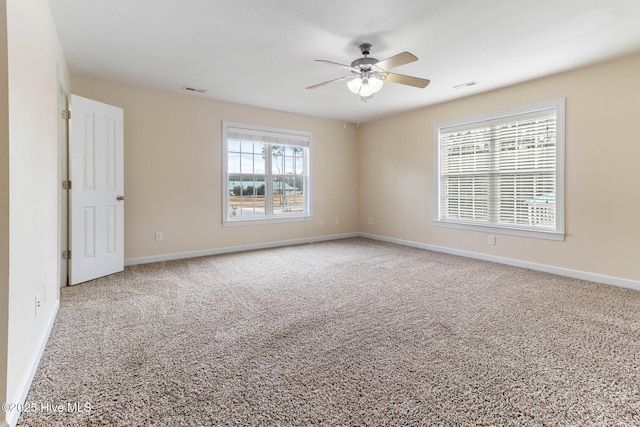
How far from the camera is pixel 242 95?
4.73 meters

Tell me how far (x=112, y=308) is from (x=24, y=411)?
4.57 feet

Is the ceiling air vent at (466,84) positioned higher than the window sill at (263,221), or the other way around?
the ceiling air vent at (466,84)

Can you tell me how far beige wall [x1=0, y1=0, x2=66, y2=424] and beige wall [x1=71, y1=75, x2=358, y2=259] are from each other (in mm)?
1736

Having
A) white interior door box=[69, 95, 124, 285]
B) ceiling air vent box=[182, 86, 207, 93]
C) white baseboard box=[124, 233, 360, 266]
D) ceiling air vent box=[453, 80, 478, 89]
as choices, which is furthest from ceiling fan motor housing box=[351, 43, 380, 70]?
white baseboard box=[124, 233, 360, 266]

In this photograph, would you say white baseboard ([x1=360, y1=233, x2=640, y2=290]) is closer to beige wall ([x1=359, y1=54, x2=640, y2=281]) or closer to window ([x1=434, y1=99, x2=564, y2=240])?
beige wall ([x1=359, y1=54, x2=640, y2=281])

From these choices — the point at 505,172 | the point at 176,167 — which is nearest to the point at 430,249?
the point at 505,172

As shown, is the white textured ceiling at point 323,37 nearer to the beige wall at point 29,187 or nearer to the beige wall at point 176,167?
the beige wall at point 176,167

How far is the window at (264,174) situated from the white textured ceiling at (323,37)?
4.16 feet

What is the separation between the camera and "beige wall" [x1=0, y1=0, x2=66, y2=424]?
57.9 inches

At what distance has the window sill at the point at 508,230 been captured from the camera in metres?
3.97

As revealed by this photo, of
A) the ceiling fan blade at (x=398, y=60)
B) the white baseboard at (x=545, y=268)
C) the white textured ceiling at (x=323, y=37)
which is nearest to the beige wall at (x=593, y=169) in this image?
the white baseboard at (x=545, y=268)

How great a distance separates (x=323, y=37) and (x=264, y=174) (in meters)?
3.13

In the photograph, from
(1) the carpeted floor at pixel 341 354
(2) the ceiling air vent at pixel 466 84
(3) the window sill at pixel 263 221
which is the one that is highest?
(2) the ceiling air vent at pixel 466 84

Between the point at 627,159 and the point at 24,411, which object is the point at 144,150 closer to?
the point at 24,411
